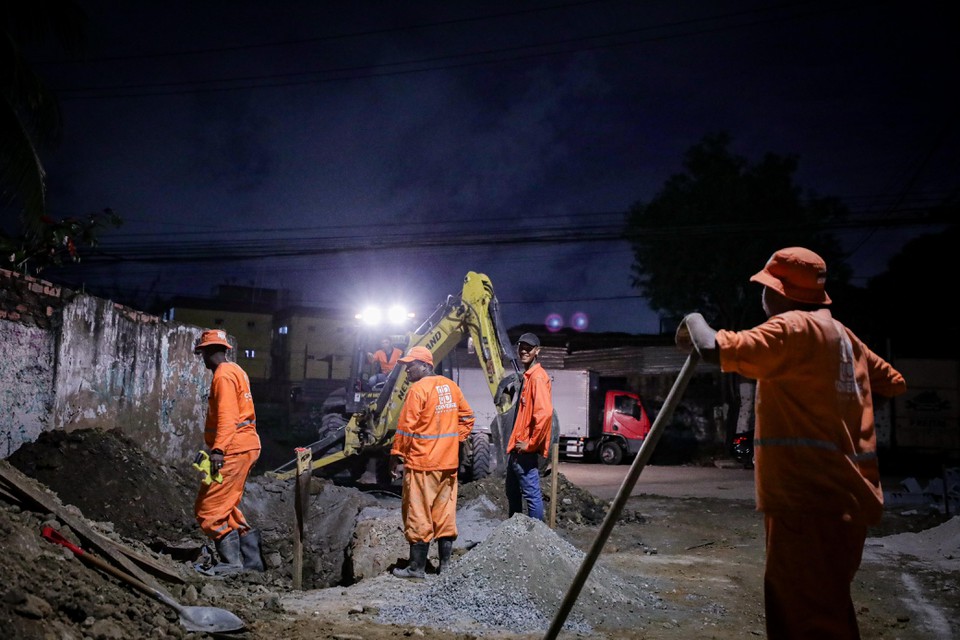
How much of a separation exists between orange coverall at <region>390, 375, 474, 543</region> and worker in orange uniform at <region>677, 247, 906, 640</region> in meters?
3.36

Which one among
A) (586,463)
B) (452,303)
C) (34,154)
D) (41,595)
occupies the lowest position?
(586,463)

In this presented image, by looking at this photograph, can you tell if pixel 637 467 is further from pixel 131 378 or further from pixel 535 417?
pixel 131 378

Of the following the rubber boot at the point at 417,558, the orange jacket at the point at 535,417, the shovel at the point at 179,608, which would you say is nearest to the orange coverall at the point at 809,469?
the shovel at the point at 179,608

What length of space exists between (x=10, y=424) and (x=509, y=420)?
563cm

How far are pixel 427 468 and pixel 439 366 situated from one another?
6244 mm

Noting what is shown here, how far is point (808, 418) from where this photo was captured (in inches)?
107

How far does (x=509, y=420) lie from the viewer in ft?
29.9

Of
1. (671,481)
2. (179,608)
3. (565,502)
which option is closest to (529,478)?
(565,502)

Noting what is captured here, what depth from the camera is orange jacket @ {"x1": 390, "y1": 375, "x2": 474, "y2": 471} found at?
5801mm

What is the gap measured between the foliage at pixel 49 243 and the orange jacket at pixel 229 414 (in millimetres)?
3560

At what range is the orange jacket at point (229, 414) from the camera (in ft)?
18.1

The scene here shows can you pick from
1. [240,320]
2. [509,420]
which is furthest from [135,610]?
[240,320]

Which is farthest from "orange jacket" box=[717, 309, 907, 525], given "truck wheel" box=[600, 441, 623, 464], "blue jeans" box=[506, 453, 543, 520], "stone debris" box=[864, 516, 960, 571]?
"truck wheel" box=[600, 441, 623, 464]

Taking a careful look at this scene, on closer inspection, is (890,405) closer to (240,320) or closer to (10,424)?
(10,424)
